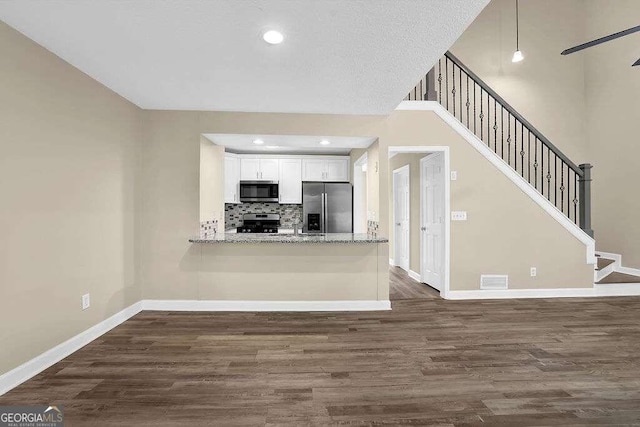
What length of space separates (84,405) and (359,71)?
3186mm

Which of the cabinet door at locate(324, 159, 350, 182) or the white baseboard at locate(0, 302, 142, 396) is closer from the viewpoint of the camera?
the white baseboard at locate(0, 302, 142, 396)

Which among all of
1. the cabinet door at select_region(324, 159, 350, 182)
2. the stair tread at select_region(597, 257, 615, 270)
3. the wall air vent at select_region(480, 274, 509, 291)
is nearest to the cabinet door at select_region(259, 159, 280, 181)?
the cabinet door at select_region(324, 159, 350, 182)

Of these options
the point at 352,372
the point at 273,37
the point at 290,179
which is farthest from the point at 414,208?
the point at 273,37

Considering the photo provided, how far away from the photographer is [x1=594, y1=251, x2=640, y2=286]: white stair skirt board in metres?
4.85

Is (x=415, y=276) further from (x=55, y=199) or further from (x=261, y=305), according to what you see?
(x=55, y=199)

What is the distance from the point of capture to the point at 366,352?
2770mm

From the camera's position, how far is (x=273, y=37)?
2248mm

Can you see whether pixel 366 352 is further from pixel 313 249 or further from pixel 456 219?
pixel 456 219

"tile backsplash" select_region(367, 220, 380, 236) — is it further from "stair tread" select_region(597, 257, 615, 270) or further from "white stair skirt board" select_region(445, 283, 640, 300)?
"stair tread" select_region(597, 257, 615, 270)

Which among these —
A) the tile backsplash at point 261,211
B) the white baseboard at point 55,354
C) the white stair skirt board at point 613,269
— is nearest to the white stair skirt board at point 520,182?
the white stair skirt board at point 613,269

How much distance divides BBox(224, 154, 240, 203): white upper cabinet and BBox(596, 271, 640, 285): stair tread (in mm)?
6203

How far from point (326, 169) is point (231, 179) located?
196 cm

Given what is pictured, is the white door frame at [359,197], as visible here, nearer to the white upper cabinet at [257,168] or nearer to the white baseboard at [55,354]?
the white upper cabinet at [257,168]

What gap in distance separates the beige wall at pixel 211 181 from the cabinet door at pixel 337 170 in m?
2.56
